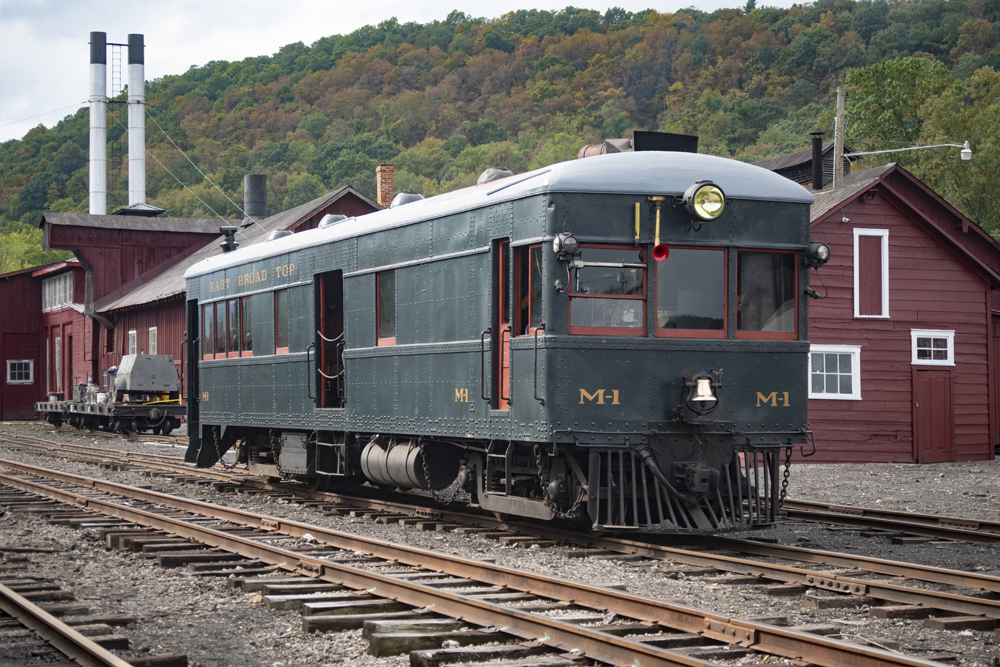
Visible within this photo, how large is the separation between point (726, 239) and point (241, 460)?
373 inches

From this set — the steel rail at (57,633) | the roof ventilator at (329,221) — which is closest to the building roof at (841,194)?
the roof ventilator at (329,221)

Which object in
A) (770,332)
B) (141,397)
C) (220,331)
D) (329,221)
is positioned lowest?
(141,397)

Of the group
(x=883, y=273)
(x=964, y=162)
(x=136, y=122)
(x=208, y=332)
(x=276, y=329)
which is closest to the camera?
(x=276, y=329)

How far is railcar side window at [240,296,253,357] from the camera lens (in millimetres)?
15711

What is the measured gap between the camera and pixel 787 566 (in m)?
8.33

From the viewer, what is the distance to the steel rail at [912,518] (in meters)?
11.1

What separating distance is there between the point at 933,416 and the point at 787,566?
16.8 metres

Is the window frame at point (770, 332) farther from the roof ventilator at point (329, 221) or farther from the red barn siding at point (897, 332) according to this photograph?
the red barn siding at point (897, 332)

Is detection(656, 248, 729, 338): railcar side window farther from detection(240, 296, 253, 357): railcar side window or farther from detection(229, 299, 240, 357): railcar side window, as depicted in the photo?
detection(229, 299, 240, 357): railcar side window

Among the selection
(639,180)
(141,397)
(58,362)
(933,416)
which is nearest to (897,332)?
(933,416)

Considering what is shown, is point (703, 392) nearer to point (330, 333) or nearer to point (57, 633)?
point (57, 633)

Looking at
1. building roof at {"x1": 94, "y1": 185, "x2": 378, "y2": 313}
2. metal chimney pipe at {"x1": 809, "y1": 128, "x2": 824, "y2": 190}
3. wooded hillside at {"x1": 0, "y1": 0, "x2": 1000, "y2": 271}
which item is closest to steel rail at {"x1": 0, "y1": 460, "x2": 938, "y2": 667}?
metal chimney pipe at {"x1": 809, "y1": 128, "x2": 824, "y2": 190}

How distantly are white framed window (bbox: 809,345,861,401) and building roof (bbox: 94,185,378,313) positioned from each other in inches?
653

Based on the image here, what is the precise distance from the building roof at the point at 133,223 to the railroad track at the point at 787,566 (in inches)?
1424
